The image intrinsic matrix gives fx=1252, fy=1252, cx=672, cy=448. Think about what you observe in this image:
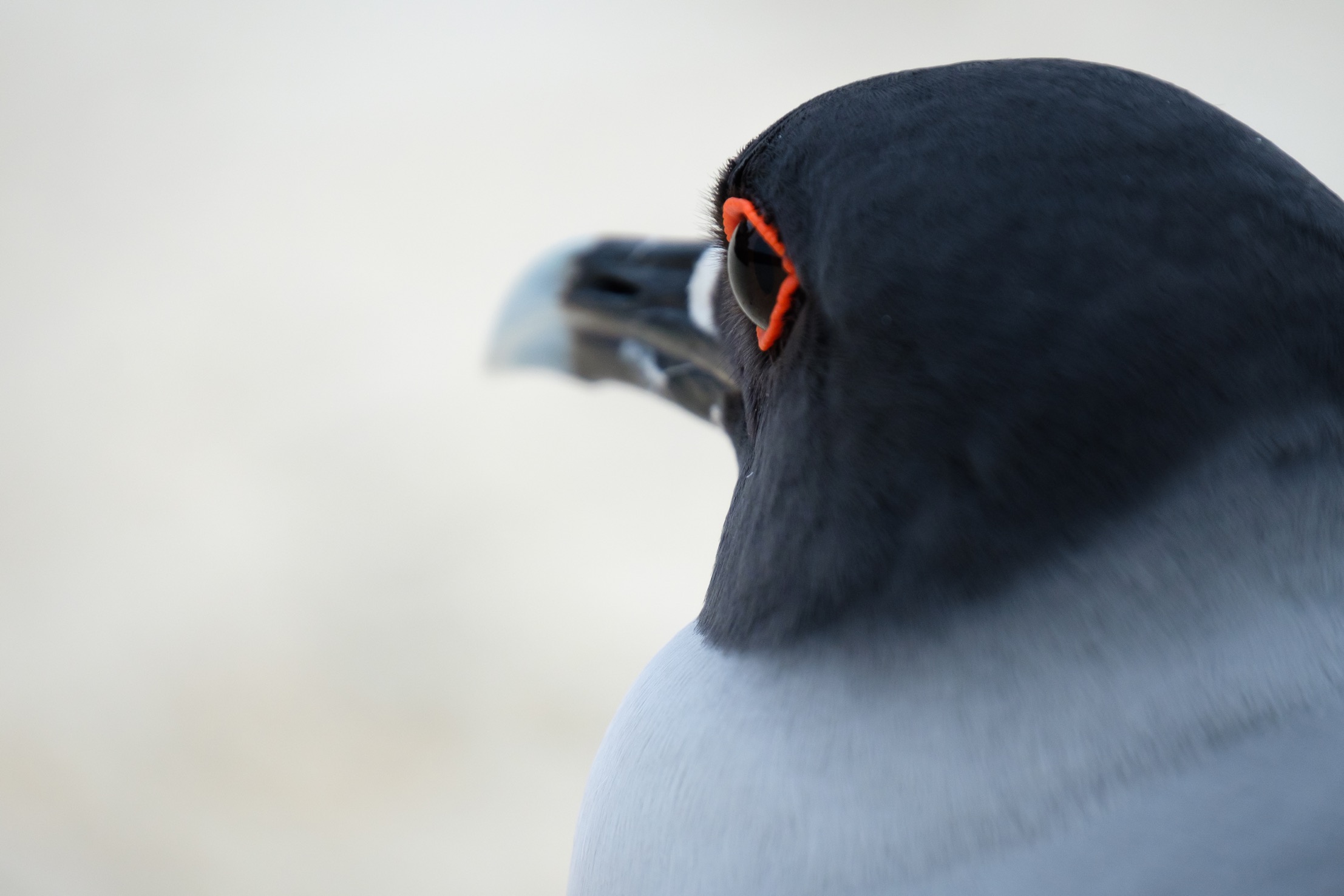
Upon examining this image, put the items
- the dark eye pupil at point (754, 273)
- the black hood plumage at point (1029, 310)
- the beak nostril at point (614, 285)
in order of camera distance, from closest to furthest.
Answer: the black hood plumage at point (1029, 310) < the dark eye pupil at point (754, 273) < the beak nostril at point (614, 285)

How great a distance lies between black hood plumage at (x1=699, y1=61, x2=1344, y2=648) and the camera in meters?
0.42

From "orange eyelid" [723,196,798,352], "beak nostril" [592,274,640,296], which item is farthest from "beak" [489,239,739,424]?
"orange eyelid" [723,196,798,352]

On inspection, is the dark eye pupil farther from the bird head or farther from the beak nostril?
the beak nostril

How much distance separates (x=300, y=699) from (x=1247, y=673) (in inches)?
62.8

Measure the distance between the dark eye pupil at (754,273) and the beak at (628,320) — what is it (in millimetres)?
125

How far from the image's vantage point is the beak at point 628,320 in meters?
0.74

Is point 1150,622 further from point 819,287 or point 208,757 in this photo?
point 208,757

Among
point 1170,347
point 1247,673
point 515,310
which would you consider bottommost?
point 1247,673

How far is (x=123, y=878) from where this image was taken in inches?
66.6

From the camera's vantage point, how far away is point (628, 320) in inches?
32.5

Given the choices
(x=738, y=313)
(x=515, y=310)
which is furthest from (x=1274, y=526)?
(x=515, y=310)

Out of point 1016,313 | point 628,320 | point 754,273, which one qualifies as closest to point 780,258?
point 754,273

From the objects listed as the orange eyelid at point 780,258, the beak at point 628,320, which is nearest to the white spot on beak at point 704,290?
the beak at point 628,320

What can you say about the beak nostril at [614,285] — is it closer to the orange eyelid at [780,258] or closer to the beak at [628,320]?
the beak at [628,320]
